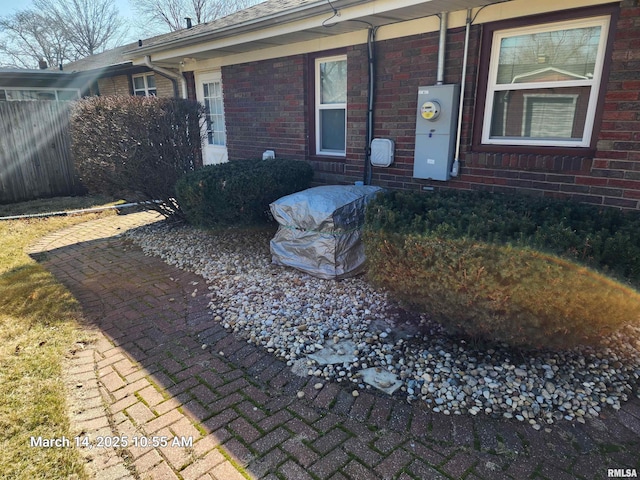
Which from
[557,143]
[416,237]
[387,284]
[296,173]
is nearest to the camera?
[416,237]

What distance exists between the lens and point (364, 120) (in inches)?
209

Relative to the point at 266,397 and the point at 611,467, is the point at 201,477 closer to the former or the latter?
the point at 266,397

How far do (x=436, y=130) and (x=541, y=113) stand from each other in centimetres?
102

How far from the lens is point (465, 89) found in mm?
4293

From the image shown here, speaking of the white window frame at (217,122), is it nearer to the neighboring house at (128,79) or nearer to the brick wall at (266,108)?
the brick wall at (266,108)

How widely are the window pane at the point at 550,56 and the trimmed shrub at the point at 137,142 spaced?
451cm

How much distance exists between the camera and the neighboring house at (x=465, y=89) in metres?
3.57

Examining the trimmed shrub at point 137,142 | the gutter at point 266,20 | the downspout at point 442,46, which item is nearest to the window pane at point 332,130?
the gutter at point 266,20

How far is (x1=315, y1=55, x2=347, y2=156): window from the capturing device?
5.75 m

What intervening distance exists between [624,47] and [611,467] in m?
3.21

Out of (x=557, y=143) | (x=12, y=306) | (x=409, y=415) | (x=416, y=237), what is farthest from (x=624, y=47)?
(x=12, y=306)

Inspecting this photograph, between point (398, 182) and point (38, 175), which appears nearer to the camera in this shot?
point (398, 182)

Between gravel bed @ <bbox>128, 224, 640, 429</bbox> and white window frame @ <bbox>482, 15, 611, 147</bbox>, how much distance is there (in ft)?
6.08

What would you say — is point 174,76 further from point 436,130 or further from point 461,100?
point 461,100
